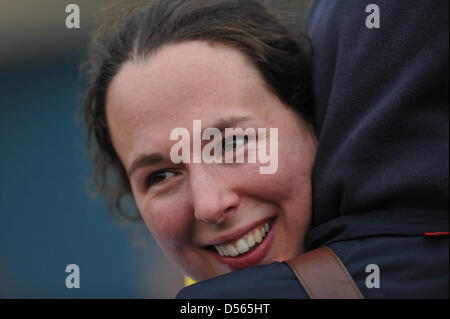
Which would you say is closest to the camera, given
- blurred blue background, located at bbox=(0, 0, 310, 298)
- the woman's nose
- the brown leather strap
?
the brown leather strap

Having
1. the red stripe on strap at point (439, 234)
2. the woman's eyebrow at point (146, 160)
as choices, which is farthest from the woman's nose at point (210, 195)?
the red stripe on strap at point (439, 234)

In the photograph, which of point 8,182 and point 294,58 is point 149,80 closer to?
point 294,58

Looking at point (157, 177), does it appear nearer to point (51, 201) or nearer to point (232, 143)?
point (232, 143)

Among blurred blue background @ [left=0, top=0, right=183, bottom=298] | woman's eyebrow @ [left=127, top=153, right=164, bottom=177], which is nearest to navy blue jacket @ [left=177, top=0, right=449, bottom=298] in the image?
woman's eyebrow @ [left=127, top=153, right=164, bottom=177]

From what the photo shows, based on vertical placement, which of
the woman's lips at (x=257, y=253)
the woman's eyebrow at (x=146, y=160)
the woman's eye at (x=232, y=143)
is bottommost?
the woman's lips at (x=257, y=253)

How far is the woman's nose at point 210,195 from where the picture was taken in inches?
44.5

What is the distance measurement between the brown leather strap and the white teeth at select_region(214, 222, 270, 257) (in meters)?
0.23

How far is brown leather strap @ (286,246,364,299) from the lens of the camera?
93 cm

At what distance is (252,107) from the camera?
123cm

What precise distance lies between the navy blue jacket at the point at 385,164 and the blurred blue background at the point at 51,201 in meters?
2.59

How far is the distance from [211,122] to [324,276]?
17.6 inches

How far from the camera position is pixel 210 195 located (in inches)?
44.7

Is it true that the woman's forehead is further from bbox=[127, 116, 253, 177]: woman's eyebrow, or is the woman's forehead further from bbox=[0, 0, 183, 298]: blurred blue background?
bbox=[0, 0, 183, 298]: blurred blue background

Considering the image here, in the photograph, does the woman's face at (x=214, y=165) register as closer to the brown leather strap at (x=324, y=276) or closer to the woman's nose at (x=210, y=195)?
the woman's nose at (x=210, y=195)
